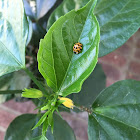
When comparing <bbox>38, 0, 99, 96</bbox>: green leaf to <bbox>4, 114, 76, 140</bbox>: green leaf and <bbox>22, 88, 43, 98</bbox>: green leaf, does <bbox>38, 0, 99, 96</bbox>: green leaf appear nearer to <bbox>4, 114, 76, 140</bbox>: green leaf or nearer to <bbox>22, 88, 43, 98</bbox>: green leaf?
<bbox>22, 88, 43, 98</bbox>: green leaf

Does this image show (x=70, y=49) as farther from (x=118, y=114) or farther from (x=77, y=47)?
(x=118, y=114)

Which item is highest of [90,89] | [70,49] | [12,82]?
[70,49]

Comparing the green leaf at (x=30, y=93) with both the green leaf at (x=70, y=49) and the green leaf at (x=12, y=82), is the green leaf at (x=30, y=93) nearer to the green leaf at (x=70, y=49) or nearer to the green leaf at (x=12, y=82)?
the green leaf at (x=70, y=49)

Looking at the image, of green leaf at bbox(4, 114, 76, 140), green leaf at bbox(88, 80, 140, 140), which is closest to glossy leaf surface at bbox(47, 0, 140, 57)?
green leaf at bbox(88, 80, 140, 140)

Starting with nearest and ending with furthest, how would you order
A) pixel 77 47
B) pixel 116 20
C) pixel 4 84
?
1. pixel 77 47
2. pixel 116 20
3. pixel 4 84

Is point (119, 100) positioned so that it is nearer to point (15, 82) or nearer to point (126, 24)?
point (126, 24)

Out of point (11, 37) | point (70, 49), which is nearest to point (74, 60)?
point (70, 49)

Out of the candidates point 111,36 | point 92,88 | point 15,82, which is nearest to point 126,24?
point 111,36
